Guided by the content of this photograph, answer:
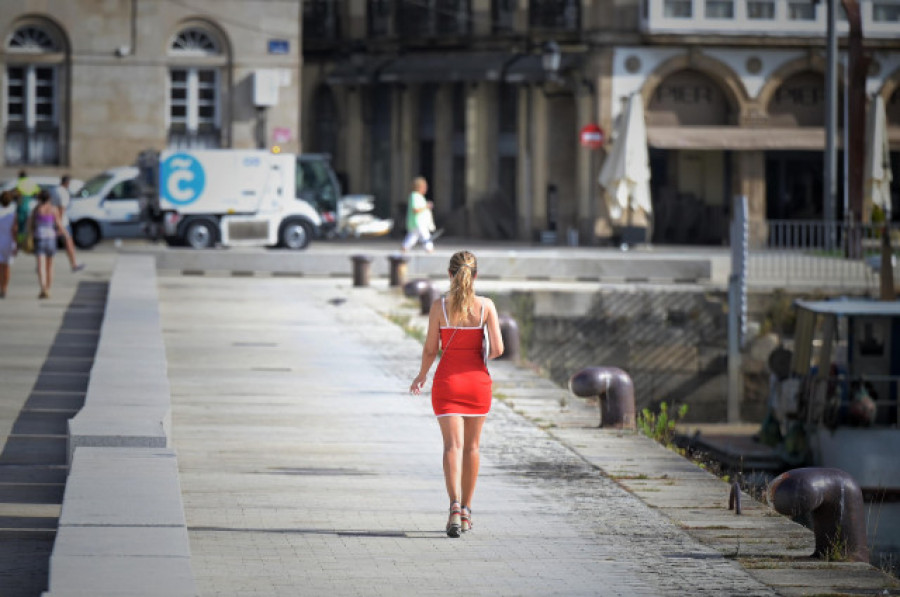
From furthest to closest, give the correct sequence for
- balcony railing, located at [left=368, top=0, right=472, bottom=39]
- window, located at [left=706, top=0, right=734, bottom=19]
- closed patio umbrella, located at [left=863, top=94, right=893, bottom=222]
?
balcony railing, located at [left=368, top=0, right=472, bottom=39] → window, located at [left=706, top=0, right=734, bottom=19] → closed patio umbrella, located at [left=863, top=94, right=893, bottom=222]

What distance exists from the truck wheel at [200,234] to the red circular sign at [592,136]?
10895 mm

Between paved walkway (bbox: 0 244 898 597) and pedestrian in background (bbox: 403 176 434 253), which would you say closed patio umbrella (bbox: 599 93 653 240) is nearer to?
pedestrian in background (bbox: 403 176 434 253)

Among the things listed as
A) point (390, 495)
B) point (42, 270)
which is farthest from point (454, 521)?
point (42, 270)

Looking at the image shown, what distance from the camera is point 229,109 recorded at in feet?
156

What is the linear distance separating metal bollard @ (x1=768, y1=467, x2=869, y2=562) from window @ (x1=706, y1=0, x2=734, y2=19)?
126 ft

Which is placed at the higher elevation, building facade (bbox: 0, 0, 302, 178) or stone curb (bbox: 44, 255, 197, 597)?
building facade (bbox: 0, 0, 302, 178)

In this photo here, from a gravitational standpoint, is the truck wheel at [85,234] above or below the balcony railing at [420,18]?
below

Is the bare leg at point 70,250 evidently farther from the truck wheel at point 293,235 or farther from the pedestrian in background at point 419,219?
the truck wheel at point 293,235

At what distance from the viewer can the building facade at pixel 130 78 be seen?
4684 cm

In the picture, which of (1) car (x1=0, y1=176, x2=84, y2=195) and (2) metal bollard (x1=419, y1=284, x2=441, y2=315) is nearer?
(2) metal bollard (x1=419, y1=284, x2=441, y2=315)

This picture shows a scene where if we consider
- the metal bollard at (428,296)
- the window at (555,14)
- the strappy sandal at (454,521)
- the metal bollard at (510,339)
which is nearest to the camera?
the strappy sandal at (454,521)

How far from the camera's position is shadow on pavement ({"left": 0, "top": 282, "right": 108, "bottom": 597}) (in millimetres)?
8945

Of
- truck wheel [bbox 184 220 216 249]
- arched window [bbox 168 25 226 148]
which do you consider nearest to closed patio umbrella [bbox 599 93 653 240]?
truck wheel [bbox 184 220 216 249]

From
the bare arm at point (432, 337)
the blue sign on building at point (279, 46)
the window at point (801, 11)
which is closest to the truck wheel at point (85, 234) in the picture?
the blue sign on building at point (279, 46)
